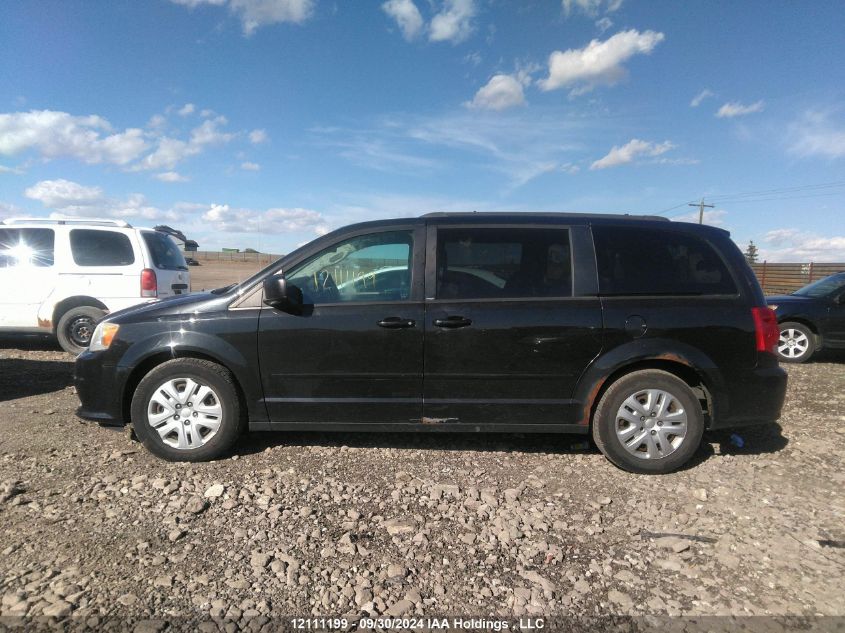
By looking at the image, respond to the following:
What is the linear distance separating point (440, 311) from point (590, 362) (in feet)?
3.67

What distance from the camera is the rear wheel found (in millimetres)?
7668

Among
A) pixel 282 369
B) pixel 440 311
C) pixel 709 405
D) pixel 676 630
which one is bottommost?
pixel 676 630

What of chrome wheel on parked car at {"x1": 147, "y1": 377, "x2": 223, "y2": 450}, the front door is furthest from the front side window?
chrome wheel on parked car at {"x1": 147, "y1": 377, "x2": 223, "y2": 450}

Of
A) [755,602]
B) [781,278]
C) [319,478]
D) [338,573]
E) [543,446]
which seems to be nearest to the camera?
[755,602]

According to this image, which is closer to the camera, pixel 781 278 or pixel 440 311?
pixel 440 311

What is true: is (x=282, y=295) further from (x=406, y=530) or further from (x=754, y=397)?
(x=754, y=397)

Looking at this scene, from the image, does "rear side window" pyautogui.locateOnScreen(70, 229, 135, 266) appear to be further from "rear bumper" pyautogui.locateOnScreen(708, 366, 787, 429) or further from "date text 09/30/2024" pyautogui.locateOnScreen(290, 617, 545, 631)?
"rear bumper" pyautogui.locateOnScreen(708, 366, 787, 429)

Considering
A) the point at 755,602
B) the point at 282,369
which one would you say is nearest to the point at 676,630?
the point at 755,602

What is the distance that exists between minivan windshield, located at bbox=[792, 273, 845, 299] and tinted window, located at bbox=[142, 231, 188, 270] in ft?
32.0

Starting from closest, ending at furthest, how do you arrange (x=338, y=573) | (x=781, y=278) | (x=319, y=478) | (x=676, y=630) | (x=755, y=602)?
1. (x=676, y=630)
2. (x=755, y=602)
3. (x=338, y=573)
4. (x=319, y=478)
5. (x=781, y=278)

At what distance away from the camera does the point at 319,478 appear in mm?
3463

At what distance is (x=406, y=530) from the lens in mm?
2863

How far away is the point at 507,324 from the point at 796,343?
652cm

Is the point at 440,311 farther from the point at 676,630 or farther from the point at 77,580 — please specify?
the point at 77,580
